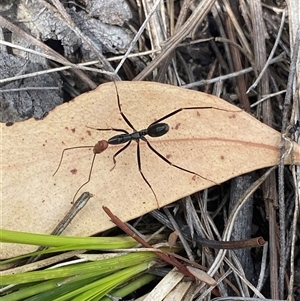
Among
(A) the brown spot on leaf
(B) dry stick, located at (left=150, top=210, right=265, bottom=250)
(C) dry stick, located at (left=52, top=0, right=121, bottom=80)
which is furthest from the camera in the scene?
(C) dry stick, located at (left=52, top=0, right=121, bottom=80)

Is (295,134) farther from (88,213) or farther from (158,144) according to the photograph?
(88,213)

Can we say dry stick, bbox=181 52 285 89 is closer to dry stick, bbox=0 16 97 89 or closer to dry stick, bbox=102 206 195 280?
dry stick, bbox=0 16 97 89

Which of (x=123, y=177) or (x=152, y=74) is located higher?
(x=152, y=74)

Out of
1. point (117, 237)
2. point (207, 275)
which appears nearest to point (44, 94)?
point (117, 237)

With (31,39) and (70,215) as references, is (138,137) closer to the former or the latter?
(70,215)

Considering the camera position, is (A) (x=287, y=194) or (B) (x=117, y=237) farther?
(A) (x=287, y=194)

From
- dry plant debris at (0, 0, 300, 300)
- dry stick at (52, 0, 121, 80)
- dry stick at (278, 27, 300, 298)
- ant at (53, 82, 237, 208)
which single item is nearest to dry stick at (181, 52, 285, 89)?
dry plant debris at (0, 0, 300, 300)

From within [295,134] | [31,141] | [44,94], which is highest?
[44,94]

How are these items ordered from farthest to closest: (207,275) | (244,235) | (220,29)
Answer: (220,29) → (244,235) → (207,275)
